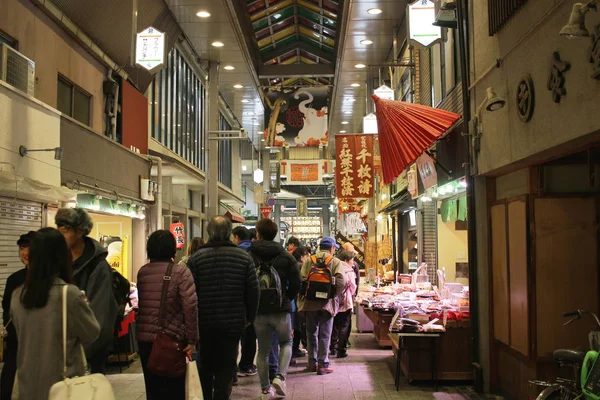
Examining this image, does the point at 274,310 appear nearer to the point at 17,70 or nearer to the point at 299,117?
the point at 17,70

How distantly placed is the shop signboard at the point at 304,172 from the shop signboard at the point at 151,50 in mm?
16768

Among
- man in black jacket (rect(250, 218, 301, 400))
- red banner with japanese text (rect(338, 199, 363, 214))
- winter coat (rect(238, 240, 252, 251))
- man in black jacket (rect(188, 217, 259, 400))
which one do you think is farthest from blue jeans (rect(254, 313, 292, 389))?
red banner with japanese text (rect(338, 199, 363, 214))

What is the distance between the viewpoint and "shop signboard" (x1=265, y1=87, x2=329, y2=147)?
20.9 meters

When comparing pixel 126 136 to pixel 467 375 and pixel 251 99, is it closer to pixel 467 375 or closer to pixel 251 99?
pixel 467 375

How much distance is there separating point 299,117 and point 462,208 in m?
11.3

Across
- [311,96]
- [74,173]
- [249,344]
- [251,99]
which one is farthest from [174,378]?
[251,99]

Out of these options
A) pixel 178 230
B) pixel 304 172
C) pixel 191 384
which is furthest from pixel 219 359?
pixel 304 172

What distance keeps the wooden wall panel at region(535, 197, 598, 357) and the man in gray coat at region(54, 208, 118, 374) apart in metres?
4.46

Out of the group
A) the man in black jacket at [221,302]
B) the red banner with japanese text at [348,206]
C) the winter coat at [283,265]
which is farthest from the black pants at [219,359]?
the red banner with japanese text at [348,206]

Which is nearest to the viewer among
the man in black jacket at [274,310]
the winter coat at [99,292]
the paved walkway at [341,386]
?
the winter coat at [99,292]

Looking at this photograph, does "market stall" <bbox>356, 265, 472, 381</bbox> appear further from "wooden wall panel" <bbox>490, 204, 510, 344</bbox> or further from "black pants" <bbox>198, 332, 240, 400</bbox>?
"black pants" <bbox>198, 332, 240, 400</bbox>

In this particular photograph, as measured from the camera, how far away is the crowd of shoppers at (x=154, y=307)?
3.73 m

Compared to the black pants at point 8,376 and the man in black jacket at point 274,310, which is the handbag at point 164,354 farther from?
the man in black jacket at point 274,310

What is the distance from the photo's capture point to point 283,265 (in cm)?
728
